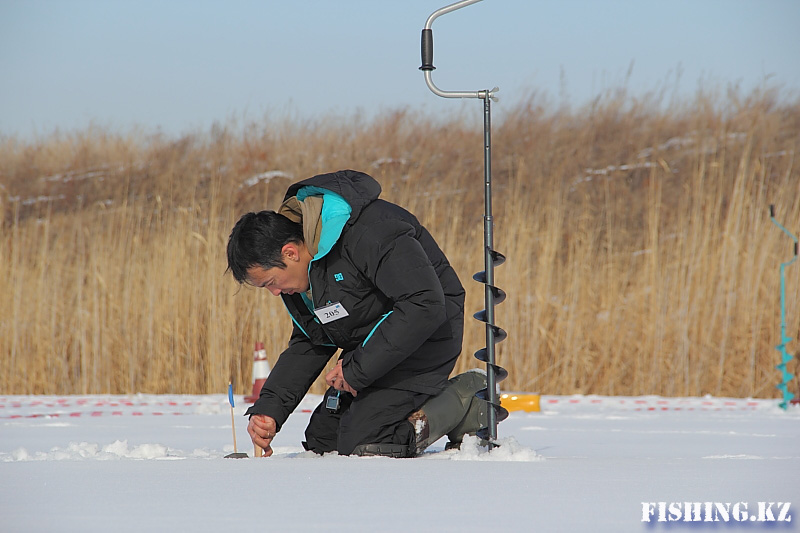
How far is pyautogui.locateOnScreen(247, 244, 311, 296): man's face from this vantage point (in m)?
2.64

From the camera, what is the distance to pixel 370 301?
9.02 feet

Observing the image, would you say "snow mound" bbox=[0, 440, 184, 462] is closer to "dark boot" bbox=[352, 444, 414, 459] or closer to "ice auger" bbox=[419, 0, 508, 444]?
"dark boot" bbox=[352, 444, 414, 459]

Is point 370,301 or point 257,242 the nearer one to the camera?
point 257,242

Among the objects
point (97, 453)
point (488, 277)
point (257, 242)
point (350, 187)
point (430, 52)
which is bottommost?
point (97, 453)

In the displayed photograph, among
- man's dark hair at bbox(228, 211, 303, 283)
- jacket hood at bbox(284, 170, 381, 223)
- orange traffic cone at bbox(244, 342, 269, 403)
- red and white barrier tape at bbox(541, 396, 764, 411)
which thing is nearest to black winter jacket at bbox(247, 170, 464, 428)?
jacket hood at bbox(284, 170, 381, 223)

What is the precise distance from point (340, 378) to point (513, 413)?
2261mm

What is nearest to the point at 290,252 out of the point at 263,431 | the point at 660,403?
the point at 263,431

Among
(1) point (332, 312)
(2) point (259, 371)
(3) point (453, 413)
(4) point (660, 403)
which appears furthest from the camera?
(4) point (660, 403)

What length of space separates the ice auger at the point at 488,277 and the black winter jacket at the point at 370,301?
5.3 inches

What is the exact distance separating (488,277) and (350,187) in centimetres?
46

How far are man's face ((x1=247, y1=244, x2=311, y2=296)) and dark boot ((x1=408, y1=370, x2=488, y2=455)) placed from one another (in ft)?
1.75

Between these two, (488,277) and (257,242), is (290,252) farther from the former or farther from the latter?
(488,277)

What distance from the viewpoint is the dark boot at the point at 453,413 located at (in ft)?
9.22

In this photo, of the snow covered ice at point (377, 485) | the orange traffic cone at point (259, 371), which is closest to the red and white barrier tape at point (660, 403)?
the snow covered ice at point (377, 485)
